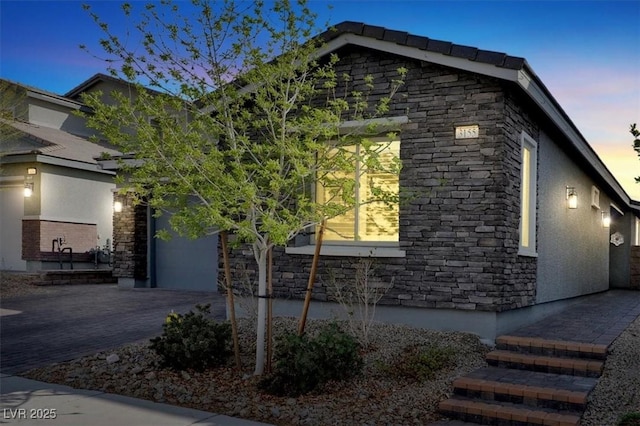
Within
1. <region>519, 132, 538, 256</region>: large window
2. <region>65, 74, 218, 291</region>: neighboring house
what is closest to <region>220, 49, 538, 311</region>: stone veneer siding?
<region>519, 132, 538, 256</region>: large window

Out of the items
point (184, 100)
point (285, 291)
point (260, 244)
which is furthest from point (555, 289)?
point (184, 100)

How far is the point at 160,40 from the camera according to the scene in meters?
6.80

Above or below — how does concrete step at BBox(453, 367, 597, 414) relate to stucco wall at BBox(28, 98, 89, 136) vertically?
below

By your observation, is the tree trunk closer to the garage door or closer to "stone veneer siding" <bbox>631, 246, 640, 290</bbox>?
the garage door

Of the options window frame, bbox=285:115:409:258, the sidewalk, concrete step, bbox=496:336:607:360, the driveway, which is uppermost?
window frame, bbox=285:115:409:258

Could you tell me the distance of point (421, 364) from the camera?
6.35 metres

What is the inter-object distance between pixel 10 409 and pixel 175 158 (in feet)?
9.65

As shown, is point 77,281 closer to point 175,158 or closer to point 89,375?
point 89,375

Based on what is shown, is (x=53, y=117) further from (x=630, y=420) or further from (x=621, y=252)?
(x=630, y=420)

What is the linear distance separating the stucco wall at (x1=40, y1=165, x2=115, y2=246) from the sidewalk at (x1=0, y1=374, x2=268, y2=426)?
38.4 feet

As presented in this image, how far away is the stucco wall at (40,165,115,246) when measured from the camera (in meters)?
16.8

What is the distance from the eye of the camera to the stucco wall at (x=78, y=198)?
16766mm

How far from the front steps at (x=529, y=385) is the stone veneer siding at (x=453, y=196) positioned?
108cm

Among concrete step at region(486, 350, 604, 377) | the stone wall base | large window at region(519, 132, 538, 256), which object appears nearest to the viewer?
concrete step at region(486, 350, 604, 377)
